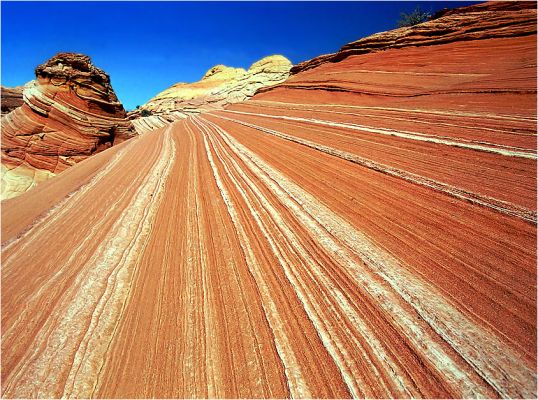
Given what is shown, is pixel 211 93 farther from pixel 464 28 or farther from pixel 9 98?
pixel 464 28

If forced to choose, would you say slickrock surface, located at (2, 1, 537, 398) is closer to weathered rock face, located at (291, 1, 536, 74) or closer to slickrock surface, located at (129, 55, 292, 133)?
weathered rock face, located at (291, 1, 536, 74)

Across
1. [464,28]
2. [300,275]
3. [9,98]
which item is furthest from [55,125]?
[9,98]

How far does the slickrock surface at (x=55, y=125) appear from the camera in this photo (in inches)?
594

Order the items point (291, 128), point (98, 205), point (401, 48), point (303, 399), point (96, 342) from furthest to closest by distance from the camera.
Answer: point (401, 48)
point (291, 128)
point (98, 205)
point (96, 342)
point (303, 399)

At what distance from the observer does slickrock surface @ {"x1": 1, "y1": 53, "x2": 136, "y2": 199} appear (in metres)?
15.1

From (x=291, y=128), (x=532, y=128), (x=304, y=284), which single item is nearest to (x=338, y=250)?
(x=304, y=284)

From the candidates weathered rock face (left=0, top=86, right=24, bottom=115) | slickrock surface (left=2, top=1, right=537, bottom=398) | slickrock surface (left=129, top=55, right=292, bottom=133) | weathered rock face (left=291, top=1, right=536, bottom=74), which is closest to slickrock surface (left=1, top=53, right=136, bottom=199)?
slickrock surface (left=129, top=55, right=292, bottom=133)

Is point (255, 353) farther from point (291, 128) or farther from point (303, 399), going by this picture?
point (291, 128)

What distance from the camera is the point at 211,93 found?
36438 millimetres

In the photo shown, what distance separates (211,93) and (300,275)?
38.0 m

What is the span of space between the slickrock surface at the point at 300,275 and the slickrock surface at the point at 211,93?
1910 centimetres

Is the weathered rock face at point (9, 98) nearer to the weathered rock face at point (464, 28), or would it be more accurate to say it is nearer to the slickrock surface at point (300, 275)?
the weathered rock face at point (464, 28)

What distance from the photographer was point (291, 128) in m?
7.07

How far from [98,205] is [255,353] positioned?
3.61 meters
